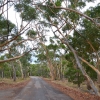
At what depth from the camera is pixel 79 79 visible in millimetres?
26719

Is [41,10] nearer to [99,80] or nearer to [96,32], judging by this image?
[96,32]

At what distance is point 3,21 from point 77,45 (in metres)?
8.00

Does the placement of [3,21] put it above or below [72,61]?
above

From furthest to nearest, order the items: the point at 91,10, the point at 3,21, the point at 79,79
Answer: the point at 79,79 < the point at 3,21 < the point at 91,10

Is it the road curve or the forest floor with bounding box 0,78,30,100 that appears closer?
the road curve

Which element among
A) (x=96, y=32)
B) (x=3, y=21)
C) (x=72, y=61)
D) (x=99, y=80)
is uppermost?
(x=3, y=21)

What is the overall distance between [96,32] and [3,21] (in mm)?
9292

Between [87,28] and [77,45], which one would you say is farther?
[77,45]

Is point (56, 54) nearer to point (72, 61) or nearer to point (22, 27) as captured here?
point (72, 61)

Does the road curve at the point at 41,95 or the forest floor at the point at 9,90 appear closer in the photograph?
the road curve at the point at 41,95

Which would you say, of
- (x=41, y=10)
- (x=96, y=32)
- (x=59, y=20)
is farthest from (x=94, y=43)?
(x=41, y=10)

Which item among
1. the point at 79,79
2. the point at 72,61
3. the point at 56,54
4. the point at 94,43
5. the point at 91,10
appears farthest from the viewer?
the point at 56,54

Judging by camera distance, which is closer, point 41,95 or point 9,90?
point 41,95

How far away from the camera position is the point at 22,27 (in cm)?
2094
